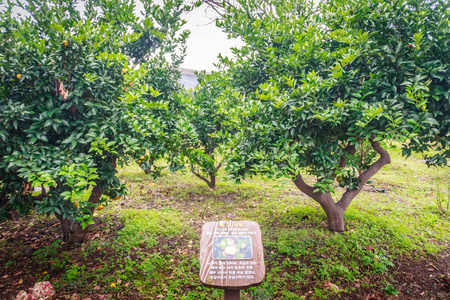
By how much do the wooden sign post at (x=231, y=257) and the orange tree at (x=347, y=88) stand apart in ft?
2.83

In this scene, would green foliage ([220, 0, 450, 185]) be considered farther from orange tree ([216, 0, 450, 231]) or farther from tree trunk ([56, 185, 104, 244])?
tree trunk ([56, 185, 104, 244])

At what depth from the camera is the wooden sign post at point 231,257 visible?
2.12 meters

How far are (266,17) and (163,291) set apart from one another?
4.03m

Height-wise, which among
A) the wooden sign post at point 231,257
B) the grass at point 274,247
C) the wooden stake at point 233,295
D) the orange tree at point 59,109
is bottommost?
the grass at point 274,247

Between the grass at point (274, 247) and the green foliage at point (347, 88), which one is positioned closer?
the green foliage at point (347, 88)

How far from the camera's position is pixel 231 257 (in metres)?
2.24

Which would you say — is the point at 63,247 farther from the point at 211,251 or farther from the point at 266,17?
the point at 266,17

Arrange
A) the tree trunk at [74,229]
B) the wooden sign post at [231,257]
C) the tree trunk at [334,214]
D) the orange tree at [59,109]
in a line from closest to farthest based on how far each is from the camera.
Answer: the wooden sign post at [231,257], the orange tree at [59,109], the tree trunk at [74,229], the tree trunk at [334,214]

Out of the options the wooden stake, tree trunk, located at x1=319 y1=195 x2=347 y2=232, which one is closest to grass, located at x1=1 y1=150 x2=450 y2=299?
tree trunk, located at x1=319 y1=195 x2=347 y2=232

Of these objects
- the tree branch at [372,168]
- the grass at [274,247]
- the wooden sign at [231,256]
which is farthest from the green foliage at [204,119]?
the tree branch at [372,168]

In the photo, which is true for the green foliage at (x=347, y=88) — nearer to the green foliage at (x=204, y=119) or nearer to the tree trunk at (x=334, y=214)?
the tree trunk at (x=334, y=214)

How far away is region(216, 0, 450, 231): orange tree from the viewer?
2.85 m

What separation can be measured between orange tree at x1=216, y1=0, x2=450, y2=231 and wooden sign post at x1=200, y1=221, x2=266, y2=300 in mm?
863

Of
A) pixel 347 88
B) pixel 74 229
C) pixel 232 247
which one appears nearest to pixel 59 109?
pixel 74 229
